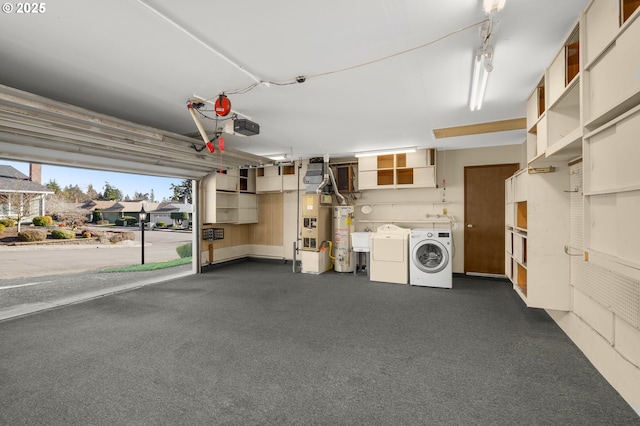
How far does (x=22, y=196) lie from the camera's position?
6.54 metres

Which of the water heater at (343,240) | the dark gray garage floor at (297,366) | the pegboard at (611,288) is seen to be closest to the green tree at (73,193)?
the dark gray garage floor at (297,366)

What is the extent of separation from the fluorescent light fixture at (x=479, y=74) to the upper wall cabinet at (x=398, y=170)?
2.42 meters

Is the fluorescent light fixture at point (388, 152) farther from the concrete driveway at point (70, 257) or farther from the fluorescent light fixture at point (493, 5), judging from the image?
the concrete driveway at point (70, 257)

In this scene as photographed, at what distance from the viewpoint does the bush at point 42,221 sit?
7.56 metres

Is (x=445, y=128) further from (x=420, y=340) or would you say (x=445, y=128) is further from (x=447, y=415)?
(x=447, y=415)

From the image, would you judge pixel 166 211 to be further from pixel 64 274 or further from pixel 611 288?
pixel 611 288

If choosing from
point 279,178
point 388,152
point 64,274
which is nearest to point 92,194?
point 64,274

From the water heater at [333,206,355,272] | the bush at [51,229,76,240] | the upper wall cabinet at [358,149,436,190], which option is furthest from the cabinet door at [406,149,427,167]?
the bush at [51,229,76,240]

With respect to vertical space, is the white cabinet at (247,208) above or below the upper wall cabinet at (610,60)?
below

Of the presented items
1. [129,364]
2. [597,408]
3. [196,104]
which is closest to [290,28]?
[196,104]

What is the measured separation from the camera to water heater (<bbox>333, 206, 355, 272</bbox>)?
20.9ft

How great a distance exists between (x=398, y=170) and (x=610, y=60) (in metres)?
4.87

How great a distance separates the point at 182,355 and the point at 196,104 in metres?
2.84

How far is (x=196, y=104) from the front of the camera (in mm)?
3473
